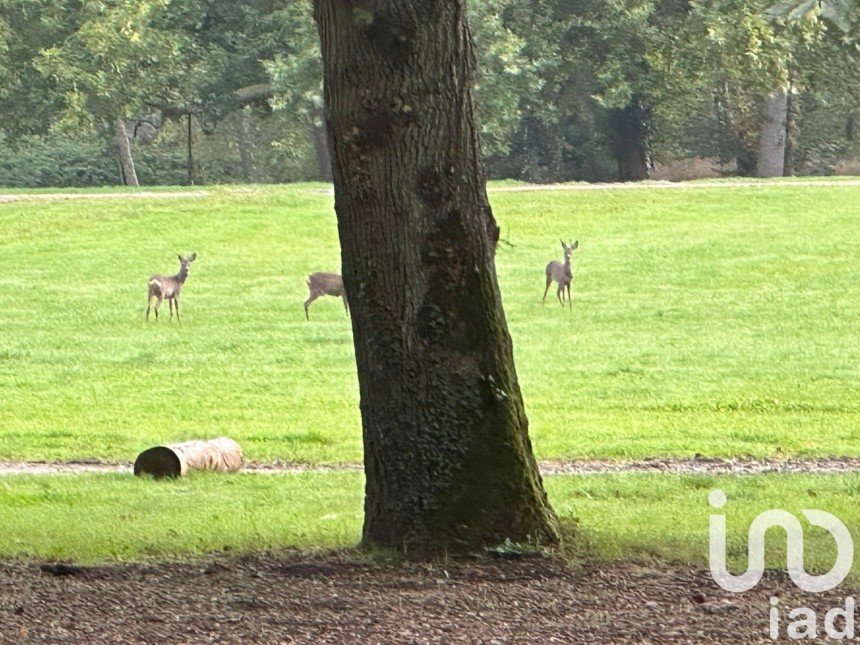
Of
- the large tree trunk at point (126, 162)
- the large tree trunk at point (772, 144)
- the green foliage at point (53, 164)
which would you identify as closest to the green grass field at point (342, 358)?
the large tree trunk at point (772, 144)

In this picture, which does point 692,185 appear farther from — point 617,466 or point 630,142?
point 617,466

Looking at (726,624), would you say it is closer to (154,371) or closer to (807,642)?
(807,642)

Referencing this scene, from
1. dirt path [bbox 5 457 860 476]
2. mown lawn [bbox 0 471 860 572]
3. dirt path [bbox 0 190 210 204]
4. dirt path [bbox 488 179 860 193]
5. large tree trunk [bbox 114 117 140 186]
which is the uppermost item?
large tree trunk [bbox 114 117 140 186]

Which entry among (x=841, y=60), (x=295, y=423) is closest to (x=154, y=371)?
(x=295, y=423)

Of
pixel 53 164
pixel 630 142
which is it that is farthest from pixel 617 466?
pixel 53 164

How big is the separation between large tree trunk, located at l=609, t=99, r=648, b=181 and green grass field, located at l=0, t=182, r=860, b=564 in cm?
1231

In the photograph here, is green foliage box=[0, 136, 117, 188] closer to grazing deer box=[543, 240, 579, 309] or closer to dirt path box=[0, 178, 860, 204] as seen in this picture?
dirt path box=[0, 178, 860, 204]

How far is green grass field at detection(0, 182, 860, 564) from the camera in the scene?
968 cm

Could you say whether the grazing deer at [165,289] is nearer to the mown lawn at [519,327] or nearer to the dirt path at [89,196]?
the mown lawn at [519,327]

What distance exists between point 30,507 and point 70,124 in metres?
32.6

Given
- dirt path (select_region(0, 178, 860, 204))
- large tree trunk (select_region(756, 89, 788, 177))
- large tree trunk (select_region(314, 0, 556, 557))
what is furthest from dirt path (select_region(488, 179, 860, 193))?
large tree trunk (select_region(314, 0, 556, 557))

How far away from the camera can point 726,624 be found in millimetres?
5797

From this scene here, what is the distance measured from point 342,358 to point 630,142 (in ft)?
97.1

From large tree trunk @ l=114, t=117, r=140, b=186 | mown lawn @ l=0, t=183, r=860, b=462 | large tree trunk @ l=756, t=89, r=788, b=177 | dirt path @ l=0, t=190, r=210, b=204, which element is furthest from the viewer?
large tree trunk @ l=114, t=117, r=140, b=186
